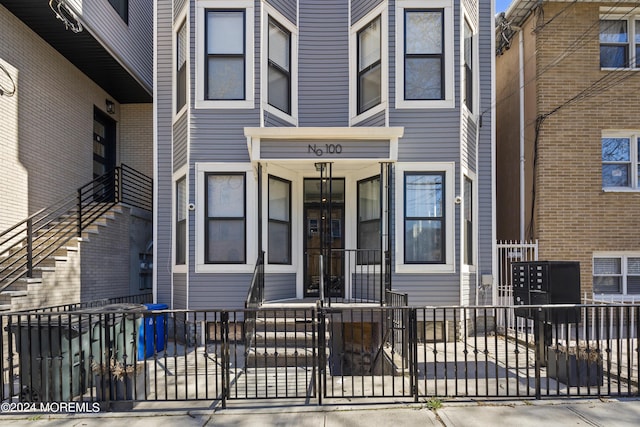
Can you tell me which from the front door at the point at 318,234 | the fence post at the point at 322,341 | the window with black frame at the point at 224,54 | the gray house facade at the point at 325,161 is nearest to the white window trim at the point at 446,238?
the gray house facade at the point at 325,161

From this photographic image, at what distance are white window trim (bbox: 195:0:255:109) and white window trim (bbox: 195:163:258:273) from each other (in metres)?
1.23

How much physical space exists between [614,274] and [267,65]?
905cm

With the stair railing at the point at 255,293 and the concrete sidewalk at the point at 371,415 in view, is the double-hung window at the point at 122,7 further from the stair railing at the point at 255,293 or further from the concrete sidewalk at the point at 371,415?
the concrete sidewalk at the point at 371,415

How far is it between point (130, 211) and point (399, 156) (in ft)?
23.0

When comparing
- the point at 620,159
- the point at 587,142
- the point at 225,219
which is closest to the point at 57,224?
the point at 225,219

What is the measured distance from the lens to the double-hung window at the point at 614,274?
10398mm

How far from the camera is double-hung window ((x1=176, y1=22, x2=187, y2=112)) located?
952 centimetres

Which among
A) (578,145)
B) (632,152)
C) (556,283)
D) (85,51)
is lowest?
(556,283)

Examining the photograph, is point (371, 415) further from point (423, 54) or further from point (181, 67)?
point (181, 67)

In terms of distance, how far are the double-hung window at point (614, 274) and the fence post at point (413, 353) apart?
7.14m

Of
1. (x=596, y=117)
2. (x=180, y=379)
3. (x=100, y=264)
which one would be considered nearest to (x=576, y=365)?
(x=180, y=379)

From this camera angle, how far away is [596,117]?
1030 centimetres

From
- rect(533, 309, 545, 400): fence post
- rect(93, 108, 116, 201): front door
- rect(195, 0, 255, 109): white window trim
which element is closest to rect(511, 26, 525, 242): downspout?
rect(533, 309, 545, 400): fence post

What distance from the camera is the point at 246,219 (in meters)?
8.78
